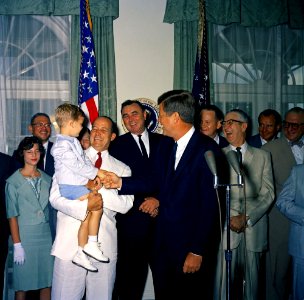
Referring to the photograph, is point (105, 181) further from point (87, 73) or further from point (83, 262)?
point (87, 73)

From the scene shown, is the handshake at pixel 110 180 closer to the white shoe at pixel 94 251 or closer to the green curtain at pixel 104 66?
the white shoe at pixel 94 251

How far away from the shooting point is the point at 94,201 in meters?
2.84

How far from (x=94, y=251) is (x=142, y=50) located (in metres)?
3.67

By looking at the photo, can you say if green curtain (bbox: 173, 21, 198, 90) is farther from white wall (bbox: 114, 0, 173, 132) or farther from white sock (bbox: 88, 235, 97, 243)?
white sock (bbox: 88, 235, 97, 243)

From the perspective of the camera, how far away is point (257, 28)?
597 centimetres

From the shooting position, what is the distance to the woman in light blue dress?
3602 millimetres

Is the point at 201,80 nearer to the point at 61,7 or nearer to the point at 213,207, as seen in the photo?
the point at 61,7

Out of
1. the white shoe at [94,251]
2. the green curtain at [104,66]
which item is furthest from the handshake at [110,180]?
the green curtain at [104,66]

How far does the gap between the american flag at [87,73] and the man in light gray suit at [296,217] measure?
238 cm

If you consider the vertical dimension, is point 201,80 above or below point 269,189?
above

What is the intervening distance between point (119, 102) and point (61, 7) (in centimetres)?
156

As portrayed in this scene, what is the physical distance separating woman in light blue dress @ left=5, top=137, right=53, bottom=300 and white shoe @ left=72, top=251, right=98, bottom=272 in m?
1.02

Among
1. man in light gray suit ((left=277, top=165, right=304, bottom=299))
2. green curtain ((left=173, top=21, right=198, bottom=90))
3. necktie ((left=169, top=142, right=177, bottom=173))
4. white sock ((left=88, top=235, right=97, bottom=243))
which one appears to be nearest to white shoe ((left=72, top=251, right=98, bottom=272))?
white sock ((left=88, top=235, right=97, bottom=243))

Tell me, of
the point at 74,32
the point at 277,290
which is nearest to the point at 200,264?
the point at 277,290
